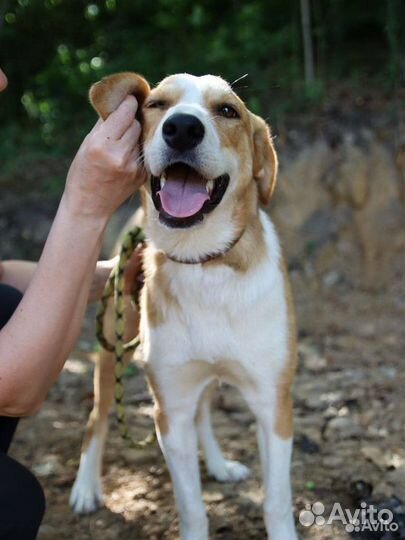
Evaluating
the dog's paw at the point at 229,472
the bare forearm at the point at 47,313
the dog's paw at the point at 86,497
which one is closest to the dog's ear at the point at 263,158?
the bare forearm at the point at 47,313

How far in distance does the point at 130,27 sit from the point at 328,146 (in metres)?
2.22

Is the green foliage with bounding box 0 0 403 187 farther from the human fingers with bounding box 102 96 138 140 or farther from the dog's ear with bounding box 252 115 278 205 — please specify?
the human fingers with bounding box 102 96 138 140

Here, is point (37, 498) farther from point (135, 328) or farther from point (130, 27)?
point (130, 27)

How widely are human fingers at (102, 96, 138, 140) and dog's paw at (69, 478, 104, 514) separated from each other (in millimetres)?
1467

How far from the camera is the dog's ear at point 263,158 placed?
2387mm

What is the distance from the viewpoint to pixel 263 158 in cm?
240

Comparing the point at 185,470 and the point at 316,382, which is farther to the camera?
the point at 316,382

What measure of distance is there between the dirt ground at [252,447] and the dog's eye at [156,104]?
4.84 ft

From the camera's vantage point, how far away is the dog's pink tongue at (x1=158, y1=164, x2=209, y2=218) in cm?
205

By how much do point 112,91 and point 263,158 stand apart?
57 centimetres

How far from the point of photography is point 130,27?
21.0 ft

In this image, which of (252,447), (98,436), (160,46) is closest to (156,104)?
(98,436)

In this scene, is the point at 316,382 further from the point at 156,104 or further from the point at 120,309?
the point at 156,104

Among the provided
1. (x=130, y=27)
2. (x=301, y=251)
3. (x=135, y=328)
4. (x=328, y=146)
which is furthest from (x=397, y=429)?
(x=130, y=27)
